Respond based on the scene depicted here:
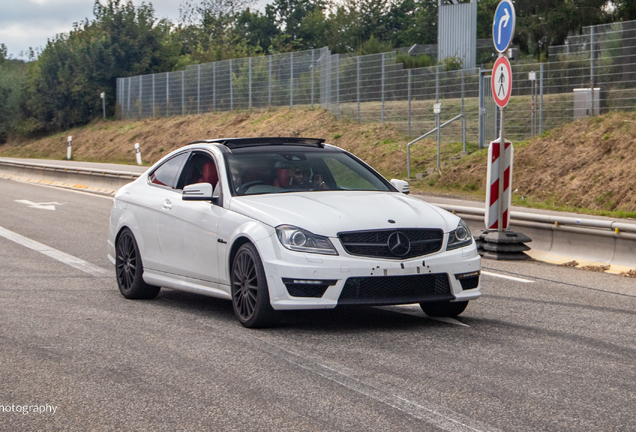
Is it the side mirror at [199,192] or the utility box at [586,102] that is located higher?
the utility box at [586,102]

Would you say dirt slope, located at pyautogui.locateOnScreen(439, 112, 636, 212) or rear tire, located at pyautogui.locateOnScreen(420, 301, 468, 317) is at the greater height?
dirt slope, located at pyautogui.locateOnScreen(439, 112, 636, 212)

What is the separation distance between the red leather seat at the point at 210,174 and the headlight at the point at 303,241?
1.45 meters

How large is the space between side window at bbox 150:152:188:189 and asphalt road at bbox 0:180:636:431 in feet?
3.72

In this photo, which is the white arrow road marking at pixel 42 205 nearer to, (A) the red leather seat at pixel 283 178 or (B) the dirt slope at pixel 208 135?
(B) the dirt slope at pixel 208 135

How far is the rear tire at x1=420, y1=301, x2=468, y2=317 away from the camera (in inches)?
285

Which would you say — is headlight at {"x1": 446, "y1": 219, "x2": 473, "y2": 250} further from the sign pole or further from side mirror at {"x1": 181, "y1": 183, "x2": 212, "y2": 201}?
the sign pole

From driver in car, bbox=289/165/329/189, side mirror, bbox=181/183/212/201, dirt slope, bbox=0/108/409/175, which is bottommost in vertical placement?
side mirror, bbox=181/183/212/201

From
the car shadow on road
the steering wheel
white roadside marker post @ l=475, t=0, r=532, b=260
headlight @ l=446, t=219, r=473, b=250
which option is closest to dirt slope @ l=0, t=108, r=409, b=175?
white roadside marker post @ l=475, t=0, r=532, b=260

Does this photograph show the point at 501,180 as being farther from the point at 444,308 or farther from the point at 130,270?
the point at 130,270

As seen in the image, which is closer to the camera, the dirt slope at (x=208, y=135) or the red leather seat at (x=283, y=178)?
the red leather seat at (x=283, y=178)

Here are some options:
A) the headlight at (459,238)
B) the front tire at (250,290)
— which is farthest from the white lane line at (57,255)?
the headlight at (459,238)

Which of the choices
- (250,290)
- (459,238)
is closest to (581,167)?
(459,238)

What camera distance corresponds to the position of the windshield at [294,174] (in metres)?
7.59

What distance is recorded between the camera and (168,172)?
868cm
